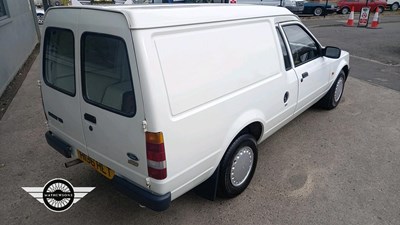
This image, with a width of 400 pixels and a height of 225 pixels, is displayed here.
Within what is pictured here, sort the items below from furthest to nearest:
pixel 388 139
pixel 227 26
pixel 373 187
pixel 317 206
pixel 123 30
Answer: pixel 388 139
pixel 373 187
pixel 317 206
pixel 227 26
pixel 123 30

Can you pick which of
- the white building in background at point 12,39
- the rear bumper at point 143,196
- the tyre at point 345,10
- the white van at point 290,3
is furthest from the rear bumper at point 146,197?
the tyre at point 345,10

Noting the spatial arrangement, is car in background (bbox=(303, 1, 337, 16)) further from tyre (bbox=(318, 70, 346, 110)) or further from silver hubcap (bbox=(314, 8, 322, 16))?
tyre (bbox=(318, 70, 346, 110))

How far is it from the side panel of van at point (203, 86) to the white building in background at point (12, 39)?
208 inches

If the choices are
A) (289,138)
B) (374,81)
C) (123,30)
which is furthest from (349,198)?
(374,81)

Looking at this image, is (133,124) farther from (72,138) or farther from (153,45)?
(72,138)

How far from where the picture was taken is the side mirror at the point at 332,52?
3.78m

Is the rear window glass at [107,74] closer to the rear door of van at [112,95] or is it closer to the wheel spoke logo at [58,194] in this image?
the rear door of van at [112,95]

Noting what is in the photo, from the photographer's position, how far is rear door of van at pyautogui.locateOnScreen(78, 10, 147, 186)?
1.86m

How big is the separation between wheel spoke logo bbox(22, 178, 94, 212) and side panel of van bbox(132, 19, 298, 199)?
1293mm

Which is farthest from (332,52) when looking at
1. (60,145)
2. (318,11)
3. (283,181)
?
(318,11)

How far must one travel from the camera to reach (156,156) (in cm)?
193

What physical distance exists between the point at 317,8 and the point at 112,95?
2091cm

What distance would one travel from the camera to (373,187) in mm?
3020

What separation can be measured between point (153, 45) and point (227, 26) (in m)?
0.82
